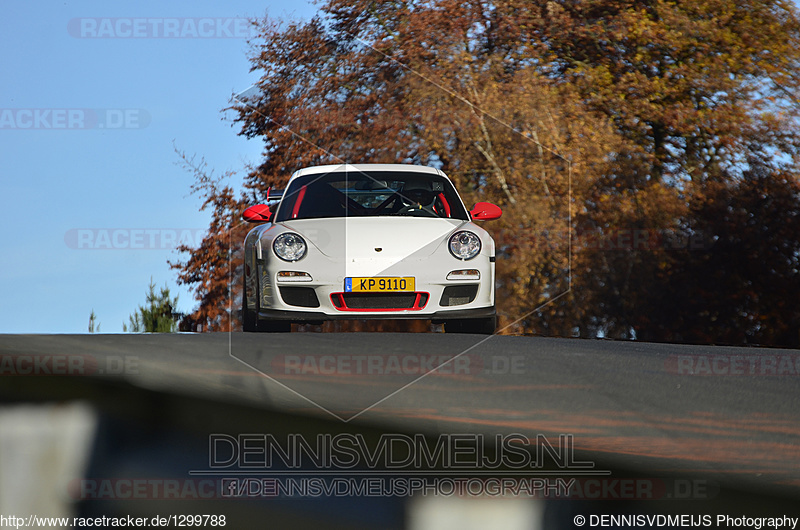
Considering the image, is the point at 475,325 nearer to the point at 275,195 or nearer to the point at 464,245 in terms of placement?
the point at 464,245

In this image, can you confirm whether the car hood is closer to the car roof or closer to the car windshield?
the car windshield

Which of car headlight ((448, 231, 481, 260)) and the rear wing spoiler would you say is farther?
the rear wing spoiler

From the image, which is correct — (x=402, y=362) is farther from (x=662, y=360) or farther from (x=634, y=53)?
(x=634, y=53)

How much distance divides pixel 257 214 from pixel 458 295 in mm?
2072

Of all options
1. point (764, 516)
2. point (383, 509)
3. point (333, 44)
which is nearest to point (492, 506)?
point (383, 509)

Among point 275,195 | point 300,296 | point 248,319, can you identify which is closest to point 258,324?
point 248,319

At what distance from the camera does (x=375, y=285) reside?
6848mm

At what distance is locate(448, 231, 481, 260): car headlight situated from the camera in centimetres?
Answer: 714

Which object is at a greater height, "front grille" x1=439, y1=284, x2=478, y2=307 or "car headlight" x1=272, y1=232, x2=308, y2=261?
"car headlight" x1=272, y1=232, x2=308, y2=261

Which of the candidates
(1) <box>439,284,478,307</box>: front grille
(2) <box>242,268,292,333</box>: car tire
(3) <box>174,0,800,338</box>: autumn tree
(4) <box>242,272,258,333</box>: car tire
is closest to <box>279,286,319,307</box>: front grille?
(2) <box>242,268,292,333</box>: car tire

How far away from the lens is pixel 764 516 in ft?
12.0
